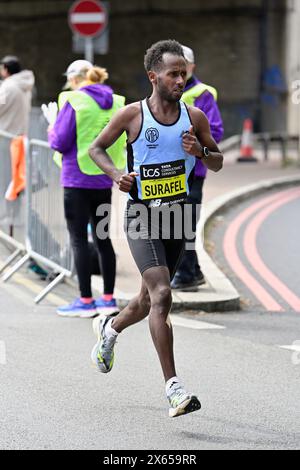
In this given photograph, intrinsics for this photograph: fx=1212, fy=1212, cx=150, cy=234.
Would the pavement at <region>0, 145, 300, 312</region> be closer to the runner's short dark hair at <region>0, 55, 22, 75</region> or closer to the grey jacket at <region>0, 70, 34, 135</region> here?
the grey jacket at <region>0, 70, 34, 135</region>

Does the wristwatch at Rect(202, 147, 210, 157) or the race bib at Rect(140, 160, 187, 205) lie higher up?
the wristwatch at Rect(202, 147, 210, 157)

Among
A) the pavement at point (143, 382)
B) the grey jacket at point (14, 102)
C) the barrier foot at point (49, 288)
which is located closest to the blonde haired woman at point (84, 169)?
the pavement at point (143, 382)

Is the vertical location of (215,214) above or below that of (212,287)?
below

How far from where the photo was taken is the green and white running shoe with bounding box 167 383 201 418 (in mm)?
5773

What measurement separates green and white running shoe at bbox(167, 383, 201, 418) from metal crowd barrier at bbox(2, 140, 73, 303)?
12.4 ft

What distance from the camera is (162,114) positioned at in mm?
6293

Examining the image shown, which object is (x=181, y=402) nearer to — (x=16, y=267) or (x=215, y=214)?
(x=16, y=267)

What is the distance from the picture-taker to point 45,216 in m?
9.99

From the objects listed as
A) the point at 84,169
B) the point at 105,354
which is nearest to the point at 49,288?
the point at 84,169

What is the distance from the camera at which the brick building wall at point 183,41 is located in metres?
31.8

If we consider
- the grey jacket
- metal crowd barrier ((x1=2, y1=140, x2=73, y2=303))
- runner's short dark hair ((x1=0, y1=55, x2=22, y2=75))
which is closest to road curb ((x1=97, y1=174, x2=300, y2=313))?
metal crowd barrier ((x1=2, y1=140, x2=73, y2=303))

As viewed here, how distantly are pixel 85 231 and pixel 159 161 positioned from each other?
8.68 ft

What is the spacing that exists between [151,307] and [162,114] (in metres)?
1.00

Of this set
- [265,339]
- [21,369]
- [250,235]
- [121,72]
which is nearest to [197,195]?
[265,339]
